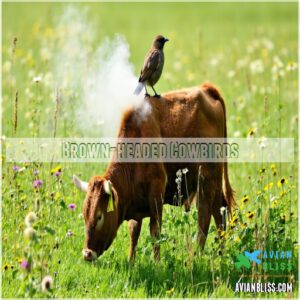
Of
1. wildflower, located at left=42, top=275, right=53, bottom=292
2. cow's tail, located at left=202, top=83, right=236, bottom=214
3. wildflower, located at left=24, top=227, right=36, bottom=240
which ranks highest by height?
cow's tail, located at left=202, top=83, right=236, bottom=214

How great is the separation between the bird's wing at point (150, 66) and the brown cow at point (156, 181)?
1.31 ft

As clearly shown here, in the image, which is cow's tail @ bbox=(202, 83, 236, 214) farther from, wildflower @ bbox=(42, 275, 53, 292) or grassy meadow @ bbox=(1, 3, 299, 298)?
wildflower @ bbox=(42, 275, 53, 292)

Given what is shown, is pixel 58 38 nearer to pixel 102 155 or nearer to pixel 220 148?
pixel 102 155

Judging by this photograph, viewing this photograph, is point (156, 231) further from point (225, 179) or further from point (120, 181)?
point (225, 179)

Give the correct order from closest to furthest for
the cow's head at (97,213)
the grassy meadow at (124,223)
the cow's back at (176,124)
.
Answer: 1. the grassy meadow at (124,223)
2. the cow's head at (97,213)
3. the cow's back at (176,124)

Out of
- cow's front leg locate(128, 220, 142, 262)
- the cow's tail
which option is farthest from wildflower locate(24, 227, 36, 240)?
the cow's tail

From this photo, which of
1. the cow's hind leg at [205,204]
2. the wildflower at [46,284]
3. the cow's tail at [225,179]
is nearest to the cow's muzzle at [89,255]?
the wildflower at [46,284]

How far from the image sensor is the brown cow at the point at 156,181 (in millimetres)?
7523

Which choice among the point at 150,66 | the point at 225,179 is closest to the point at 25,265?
the point at 150,66

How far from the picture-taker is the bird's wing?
7.92 meters

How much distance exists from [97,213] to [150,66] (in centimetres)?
159

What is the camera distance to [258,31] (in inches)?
842

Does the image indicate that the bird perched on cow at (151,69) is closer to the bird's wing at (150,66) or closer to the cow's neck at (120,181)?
the bird's wing at (150,66)

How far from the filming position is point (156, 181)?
26.4 ft
